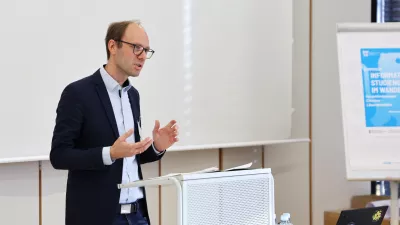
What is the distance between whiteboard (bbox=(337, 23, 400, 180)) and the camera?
4285 mm

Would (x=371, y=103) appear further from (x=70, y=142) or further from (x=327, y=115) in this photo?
→ (x=70, y=142)

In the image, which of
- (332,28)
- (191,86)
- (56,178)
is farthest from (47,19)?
(332,28)

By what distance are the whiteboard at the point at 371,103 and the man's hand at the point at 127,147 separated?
7.03ft

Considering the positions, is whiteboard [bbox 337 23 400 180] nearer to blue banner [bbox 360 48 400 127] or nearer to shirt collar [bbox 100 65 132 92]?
blue banner [bbox 360 48 400 127]

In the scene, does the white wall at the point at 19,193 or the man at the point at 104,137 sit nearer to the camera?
the man at the point at 104,137

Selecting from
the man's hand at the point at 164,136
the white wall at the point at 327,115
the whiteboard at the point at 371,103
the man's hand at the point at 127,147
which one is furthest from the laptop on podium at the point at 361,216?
the white wall at the point at 327,115

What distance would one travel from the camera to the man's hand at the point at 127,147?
247 cm

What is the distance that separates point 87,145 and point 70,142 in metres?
0.11

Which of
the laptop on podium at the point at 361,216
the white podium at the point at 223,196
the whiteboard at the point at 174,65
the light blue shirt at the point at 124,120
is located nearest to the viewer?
the white podium at the point at 223,196

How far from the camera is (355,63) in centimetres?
440

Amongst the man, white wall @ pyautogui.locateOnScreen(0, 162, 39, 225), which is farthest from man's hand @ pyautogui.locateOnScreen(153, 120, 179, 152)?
white wall @ pyautogui.locateOnScreen(0, 162, 39, 225)

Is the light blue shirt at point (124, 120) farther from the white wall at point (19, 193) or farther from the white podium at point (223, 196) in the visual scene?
the white wall at point (19, 193)

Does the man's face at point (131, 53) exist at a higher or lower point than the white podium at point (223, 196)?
higher

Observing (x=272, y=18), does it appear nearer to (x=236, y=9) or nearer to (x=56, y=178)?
(x=236, y=9)
